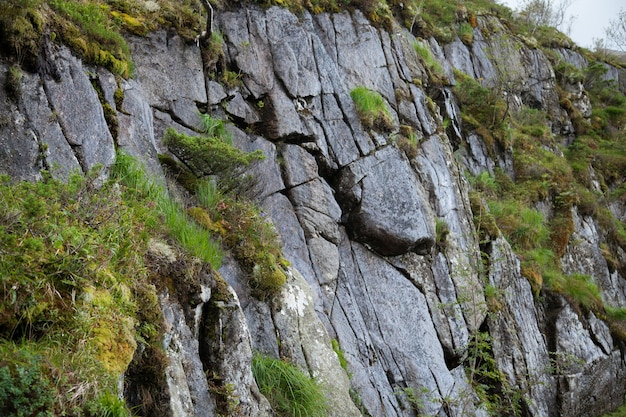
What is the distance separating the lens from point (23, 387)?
271 cm

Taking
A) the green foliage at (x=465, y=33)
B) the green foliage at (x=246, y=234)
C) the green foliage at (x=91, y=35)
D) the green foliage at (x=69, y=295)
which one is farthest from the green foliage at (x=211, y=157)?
the green foliage at (x=465, y=33)

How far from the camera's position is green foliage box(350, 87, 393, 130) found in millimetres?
11039

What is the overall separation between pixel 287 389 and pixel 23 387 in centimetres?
346

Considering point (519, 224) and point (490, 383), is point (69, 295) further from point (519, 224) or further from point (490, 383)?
point (519, 224)

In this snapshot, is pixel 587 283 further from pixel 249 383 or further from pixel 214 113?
pixel 249 383

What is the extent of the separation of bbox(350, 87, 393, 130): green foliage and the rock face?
20cm

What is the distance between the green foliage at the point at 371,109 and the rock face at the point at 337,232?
0.20 m

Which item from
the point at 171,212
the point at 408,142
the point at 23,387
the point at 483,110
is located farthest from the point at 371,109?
the point at 23,387

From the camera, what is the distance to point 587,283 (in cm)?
1460

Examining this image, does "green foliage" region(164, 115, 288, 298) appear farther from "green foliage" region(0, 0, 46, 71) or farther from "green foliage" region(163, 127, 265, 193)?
"green foliage" region(0, 0, 46, 71)

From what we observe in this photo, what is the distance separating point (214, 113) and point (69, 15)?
293 cm

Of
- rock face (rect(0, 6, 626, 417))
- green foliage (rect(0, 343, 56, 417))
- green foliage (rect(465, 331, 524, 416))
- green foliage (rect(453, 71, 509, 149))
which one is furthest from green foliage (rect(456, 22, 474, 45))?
green foliage (rect(0, 343, 56, 417))

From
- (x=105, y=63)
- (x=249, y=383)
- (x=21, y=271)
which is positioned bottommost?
(x=249, y=383)

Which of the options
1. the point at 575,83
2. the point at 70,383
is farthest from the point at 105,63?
the point at 575,83
